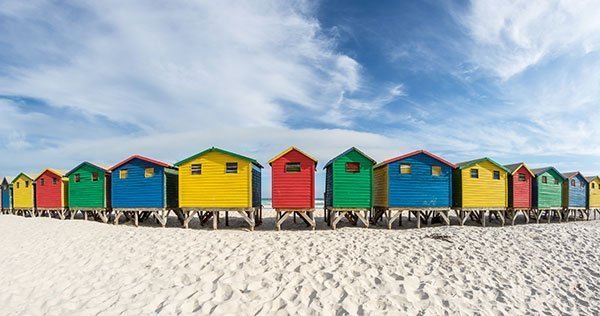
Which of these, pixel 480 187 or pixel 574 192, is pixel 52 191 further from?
pixel 574 192

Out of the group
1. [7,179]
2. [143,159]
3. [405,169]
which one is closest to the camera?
[405,169]

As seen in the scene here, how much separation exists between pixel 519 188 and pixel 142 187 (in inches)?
906

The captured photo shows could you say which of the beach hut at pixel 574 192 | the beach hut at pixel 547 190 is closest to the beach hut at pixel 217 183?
the beach hut at pixel 547 190

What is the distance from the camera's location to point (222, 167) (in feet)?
58.3

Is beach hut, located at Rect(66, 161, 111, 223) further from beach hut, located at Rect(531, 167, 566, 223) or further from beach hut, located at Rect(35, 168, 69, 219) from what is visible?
beach hut, located at Rect(531, 167, 566, 223)

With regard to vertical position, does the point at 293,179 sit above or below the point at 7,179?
above

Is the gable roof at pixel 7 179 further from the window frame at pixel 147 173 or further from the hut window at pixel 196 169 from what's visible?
the hut window at pixel 196 169

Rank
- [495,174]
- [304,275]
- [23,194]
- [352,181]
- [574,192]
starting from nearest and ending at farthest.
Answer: [304,275] < [352,181] < [495,174] < [574,192] < [23,194]

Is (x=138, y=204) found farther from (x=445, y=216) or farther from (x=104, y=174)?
(x=445, y=216)

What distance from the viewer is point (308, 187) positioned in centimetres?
1720

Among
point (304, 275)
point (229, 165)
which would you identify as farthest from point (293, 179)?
point (304, 275)

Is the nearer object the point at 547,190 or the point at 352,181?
the point at 352,181

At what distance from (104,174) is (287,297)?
1739 centimetres

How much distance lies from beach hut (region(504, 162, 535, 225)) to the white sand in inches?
273
